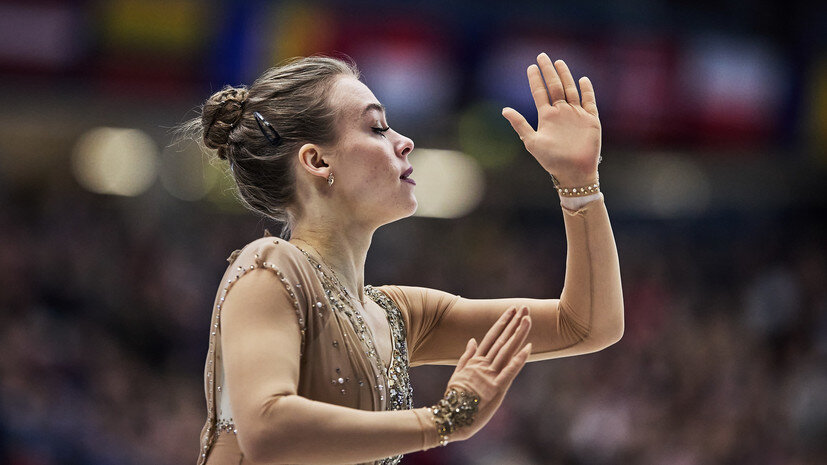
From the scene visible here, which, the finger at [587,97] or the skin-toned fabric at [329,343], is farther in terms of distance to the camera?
the finger at [587,97]

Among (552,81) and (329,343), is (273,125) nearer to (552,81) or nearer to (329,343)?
(329,343)

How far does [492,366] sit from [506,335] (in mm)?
71

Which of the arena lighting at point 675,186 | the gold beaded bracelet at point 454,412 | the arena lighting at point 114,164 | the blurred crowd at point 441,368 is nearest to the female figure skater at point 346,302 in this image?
the gold beaded bracelet at point 454,412

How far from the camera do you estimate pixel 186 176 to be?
32.1ft

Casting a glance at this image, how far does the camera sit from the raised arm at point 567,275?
7.46 feet

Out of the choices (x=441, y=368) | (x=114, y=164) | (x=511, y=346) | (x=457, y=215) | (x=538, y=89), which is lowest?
(x=441, y=368)

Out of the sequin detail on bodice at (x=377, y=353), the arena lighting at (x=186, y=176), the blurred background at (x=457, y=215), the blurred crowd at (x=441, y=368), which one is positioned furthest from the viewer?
the arena lighting at (x=186, y=176)

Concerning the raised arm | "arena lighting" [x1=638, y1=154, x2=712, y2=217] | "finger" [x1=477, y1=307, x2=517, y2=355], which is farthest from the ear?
"arena lighting" [x1=638, y1=154, x2=712, y2=217]

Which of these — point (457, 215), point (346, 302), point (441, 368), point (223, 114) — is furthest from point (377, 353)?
point (457, 215)

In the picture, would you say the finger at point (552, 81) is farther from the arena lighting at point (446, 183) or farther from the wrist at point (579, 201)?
the arena lighting at point (446, 183)

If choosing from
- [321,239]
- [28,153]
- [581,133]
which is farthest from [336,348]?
[28,153]

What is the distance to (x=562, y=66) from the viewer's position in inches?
92.1

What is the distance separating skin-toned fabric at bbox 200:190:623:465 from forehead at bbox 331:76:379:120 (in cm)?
37

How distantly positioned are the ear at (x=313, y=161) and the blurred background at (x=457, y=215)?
12.8 feet
